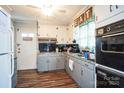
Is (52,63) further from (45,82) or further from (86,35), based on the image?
(86,35)

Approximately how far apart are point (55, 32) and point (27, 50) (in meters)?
1.66

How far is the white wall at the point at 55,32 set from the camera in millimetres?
5629

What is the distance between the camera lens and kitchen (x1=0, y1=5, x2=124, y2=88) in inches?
59.1

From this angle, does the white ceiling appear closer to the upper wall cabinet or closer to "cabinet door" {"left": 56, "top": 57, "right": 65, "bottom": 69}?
the upper wall cabinet

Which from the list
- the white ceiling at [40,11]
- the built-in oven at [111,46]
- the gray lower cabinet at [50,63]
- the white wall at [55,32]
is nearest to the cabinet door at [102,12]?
the built-in oven at [111,46]

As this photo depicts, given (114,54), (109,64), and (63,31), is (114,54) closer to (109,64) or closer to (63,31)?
(109,64)

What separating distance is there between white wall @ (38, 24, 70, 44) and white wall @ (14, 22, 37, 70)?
495mm

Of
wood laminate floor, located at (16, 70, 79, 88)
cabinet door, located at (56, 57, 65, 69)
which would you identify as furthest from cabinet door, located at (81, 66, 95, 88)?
cabinet door, located at (56, 57, 65, 69)

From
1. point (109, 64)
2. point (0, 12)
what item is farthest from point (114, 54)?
point (0, 12)

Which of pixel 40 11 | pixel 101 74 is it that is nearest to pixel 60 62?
pixel 40 11

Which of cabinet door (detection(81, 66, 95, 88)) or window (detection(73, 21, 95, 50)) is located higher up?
Answer: window (detection(73, 21, 95, 50))

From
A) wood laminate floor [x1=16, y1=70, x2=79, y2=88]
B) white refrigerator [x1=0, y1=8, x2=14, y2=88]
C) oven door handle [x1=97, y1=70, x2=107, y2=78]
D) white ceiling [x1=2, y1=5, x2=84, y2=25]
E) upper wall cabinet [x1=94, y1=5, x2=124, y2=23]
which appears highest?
white ceiling [x1=2, y1=5, x2=84, y2=25]

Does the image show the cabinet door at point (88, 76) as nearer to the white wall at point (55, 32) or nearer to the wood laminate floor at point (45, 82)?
the wood laminate floor at point (45, 82)
